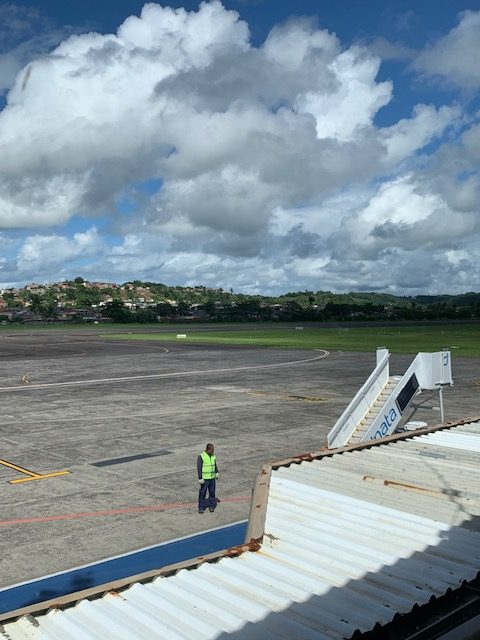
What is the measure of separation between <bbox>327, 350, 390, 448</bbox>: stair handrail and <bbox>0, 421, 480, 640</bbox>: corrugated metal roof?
7469mm

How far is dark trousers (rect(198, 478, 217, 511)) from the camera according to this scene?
58.0ft

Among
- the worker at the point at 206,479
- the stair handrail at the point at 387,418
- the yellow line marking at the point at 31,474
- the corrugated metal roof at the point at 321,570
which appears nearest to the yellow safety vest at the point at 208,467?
the worker at the point at 206,479

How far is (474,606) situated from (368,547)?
213 cm

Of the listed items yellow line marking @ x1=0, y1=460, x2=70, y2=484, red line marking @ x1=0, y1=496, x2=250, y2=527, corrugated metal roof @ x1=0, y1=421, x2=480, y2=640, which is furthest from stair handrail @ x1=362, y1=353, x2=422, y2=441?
yellow line marking @ x1=0, y1=460, x2=70, y2=484

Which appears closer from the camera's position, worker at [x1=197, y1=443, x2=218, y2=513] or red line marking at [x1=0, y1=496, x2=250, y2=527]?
red line marking at [x1=0, y1=496, x2=250, y2=527]

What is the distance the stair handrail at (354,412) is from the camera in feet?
70.6

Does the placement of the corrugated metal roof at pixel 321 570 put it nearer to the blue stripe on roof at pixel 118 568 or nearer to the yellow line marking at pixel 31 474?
the blue stripe on roof at pixel 118 568

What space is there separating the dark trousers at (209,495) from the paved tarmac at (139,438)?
15.1 inches

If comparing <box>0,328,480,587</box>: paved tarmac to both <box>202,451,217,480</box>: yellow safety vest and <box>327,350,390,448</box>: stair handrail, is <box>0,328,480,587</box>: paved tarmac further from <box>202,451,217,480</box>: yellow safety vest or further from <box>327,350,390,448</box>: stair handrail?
<box>327,350,390,448</box>: stair handrail

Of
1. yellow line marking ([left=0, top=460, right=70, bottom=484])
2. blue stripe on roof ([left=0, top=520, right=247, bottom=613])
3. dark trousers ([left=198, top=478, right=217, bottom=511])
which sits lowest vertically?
blue stripe on roof ([left=0, top=520, right=247, bottom=613])

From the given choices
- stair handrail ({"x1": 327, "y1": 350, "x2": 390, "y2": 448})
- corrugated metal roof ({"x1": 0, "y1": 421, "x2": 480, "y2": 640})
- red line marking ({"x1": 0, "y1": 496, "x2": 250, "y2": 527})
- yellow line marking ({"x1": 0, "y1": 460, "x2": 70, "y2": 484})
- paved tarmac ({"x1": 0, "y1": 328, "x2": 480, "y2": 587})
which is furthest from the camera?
stair handrail ({"x1": 327, "y1": 350, "x2": 390, "y2": 448})

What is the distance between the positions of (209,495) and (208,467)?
93 centimetres

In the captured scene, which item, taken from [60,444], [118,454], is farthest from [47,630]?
[60,444]

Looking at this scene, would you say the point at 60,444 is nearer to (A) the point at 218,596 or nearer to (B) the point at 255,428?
(B) the point at 255,428
